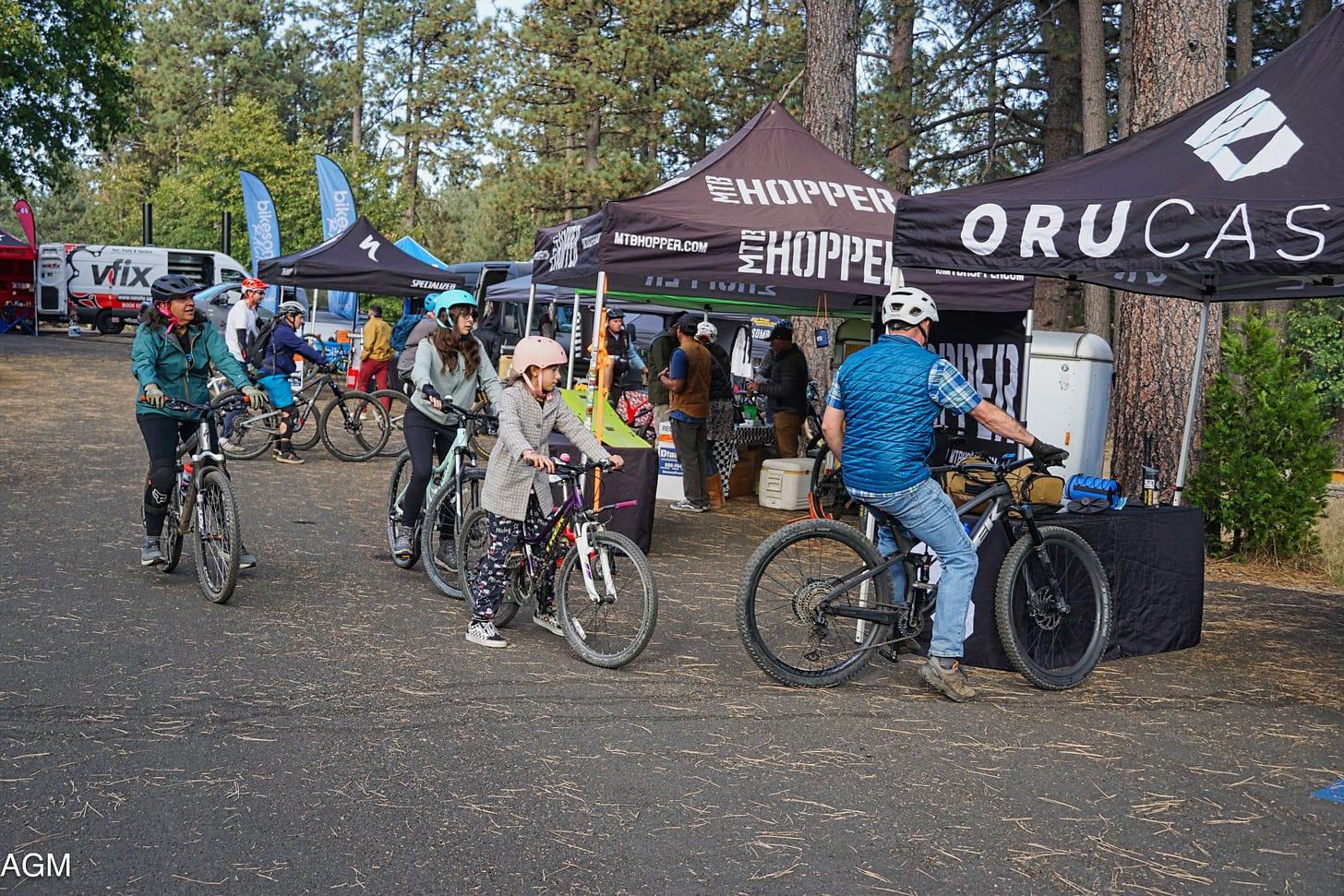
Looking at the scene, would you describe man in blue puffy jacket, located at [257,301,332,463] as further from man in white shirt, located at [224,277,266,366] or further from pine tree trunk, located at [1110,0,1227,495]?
pine tree trunk, located at [1110,0,1227,495]

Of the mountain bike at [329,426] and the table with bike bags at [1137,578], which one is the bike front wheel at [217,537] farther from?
the mountain bike at [329,426]

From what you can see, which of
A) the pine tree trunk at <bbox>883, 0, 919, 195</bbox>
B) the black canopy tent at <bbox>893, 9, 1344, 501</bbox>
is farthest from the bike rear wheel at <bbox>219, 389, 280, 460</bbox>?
the pine tree trunk at <bbox>883, 0, 919, 195</bbox>

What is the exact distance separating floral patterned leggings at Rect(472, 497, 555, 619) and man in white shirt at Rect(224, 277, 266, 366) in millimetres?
10187

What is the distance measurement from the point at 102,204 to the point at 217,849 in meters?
72.2

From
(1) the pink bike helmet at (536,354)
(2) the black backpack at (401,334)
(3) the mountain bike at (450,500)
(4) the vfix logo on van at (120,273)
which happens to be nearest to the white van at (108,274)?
(4) the vfix logo on van at (120,273)

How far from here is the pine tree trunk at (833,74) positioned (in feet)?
48.2

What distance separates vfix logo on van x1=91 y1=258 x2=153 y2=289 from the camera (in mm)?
38062

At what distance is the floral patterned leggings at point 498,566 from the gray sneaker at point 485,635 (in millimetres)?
35

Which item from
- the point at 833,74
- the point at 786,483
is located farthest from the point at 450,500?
the point at 833,74

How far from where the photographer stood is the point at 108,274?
38.2m

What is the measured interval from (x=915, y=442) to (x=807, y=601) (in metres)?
0.94

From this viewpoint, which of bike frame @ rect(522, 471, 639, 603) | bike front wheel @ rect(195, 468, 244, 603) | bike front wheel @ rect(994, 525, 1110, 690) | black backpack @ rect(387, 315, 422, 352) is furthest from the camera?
black backpack @ rect(387, 315, 422, 352)

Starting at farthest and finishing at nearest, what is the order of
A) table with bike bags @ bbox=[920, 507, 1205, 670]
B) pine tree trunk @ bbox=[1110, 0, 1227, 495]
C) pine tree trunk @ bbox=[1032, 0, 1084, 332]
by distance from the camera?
1. pine tree trunk @ bbox=[1032, 0, 1084, 332]
2. pine tree trunk @ bbox=[1110, 0, 1227, 495]
3. table with bike bags @ bbox=[920, 507, 1205, 670]

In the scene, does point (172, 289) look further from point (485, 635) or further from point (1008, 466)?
point (1008, 466)
